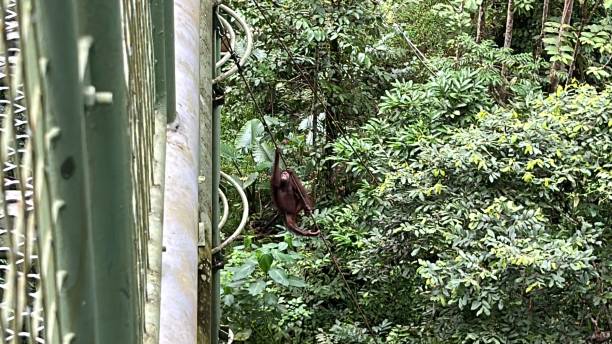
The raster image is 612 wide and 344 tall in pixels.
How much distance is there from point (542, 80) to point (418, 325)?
196 centimetres

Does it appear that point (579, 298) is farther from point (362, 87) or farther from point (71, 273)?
point (71, 273)

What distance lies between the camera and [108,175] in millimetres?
475

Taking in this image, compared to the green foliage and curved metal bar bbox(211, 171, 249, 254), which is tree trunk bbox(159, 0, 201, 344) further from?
the green foliage

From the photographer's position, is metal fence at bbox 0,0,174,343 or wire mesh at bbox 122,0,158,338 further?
wire mesh at bbox 122,0,158,338

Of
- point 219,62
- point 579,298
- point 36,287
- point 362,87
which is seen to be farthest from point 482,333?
point 36,287

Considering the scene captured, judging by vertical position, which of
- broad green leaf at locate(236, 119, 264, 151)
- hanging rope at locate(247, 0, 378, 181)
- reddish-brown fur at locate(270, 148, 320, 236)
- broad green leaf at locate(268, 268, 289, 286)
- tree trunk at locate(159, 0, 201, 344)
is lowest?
broad green leaf at locate(268, 268, 289, 286)

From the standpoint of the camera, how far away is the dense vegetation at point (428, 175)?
2807 mm

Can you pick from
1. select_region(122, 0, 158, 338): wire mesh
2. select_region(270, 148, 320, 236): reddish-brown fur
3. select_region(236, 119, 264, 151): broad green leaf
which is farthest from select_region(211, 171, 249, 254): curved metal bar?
select_region(236, 119, 264, 151): broad green leaf

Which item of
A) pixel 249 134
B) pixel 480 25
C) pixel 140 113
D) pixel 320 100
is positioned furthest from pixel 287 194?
pixel 140 113

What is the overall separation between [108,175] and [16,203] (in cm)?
7

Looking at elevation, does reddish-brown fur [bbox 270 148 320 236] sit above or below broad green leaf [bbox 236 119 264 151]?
below

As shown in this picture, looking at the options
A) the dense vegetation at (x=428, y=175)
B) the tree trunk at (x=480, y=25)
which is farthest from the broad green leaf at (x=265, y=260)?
the tree trunk at (x=480, y=25)

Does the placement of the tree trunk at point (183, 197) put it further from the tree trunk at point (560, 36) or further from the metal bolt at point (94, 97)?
the tree trunk at point (560, 36)

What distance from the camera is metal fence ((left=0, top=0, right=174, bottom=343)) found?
38 cm
